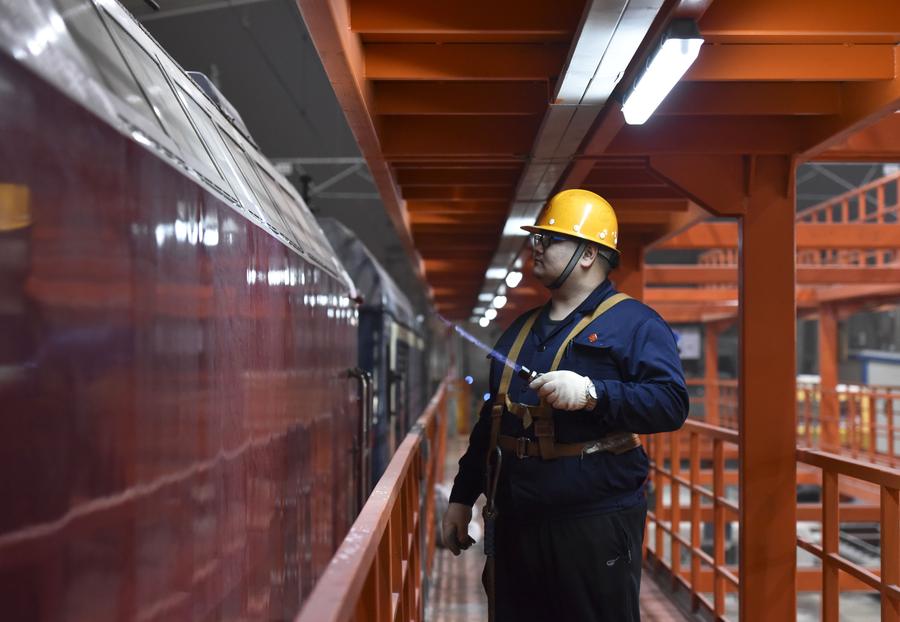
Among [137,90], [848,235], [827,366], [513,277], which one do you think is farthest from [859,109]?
[827,366]

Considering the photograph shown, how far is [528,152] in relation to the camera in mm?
5320

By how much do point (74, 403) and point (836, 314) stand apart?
1648 cm

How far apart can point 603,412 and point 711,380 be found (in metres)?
16.3

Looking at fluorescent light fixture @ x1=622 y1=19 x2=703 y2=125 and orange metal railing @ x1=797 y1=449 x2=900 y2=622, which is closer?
fluorescent light fixture @ x1=622 y1=19 x2=703 y2=125

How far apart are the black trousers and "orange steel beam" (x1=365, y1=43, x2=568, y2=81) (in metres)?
2.19

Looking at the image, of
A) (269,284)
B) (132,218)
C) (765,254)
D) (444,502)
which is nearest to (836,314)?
(444,502)

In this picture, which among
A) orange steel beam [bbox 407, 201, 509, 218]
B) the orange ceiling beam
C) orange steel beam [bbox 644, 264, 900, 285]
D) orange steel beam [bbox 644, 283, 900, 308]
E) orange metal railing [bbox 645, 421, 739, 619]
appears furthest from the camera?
orange steel beam [bbox 644, 283, 900, 308]

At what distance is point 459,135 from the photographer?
17.4 ft

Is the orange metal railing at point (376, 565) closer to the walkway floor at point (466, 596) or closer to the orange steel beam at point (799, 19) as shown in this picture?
the walkway floor at point (466, 596)

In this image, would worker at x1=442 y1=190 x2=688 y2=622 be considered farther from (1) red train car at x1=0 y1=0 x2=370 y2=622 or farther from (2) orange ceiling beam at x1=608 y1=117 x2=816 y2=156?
(2) orange ceiling beam at x1=608 y1=117 x2=816 y2=156

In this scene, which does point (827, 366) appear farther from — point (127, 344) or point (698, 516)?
point (127, 344)

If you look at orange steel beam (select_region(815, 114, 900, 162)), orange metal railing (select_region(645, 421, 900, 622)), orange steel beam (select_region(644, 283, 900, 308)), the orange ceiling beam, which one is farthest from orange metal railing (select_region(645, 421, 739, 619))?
orange steel beam (select_region(644, 283, 900, 308))

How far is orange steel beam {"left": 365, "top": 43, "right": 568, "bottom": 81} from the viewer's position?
411 cm

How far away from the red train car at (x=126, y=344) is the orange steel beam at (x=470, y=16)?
4.03ft
